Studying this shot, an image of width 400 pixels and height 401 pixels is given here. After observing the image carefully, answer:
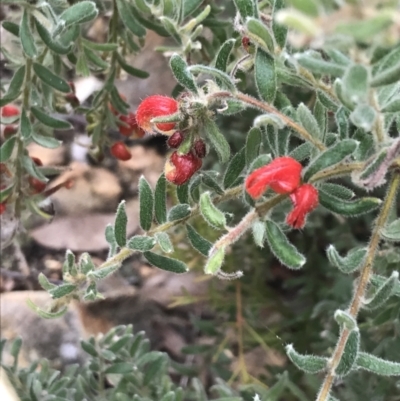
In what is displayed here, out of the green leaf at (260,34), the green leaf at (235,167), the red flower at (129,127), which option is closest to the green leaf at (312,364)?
the green leaf at (235,167)

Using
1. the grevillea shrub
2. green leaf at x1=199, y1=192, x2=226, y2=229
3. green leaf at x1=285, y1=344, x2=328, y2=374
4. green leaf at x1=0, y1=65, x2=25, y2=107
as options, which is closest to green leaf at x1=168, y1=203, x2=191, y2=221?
the grevillea shrub

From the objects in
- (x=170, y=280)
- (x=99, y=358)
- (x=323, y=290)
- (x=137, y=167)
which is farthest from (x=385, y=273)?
(x=137, y=167)

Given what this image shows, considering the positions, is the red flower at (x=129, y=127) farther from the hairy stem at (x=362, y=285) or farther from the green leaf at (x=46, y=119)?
the hairy stem at (x=362, y=285)

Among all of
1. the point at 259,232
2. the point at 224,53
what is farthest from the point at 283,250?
the point at 224,53

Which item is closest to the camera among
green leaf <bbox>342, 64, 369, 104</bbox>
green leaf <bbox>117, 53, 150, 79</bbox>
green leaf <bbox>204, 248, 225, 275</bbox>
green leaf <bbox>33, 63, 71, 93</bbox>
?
green leaf <bbox>342, 64, 369, 104</bbox>

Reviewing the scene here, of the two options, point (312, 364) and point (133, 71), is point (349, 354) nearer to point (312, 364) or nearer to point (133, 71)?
point (312, 364)

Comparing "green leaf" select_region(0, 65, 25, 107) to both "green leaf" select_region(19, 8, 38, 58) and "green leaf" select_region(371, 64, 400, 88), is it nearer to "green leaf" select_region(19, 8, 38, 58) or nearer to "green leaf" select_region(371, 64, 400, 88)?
"green leaf" select_region(19, 8, 38, 58)

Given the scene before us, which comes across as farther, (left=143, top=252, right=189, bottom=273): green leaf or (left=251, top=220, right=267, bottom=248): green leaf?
(left=143, top=252, right=189, bottom=273): green leaf
